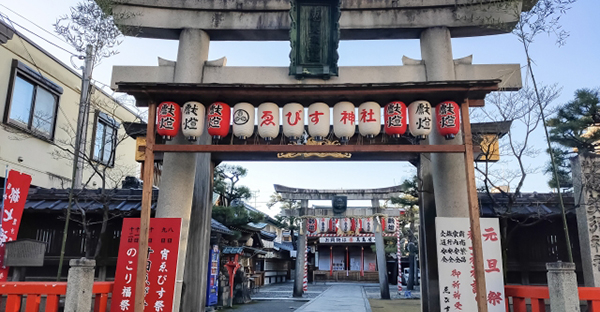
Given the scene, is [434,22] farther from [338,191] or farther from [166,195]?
[338,191]

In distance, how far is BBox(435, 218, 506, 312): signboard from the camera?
26.4ft

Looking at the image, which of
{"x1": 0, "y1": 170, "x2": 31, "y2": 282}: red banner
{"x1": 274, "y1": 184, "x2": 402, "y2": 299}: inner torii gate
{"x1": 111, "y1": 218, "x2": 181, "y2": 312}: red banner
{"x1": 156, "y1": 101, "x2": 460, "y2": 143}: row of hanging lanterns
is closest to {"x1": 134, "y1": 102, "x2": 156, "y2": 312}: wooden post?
{"x1": 156, "y1": 101, "x2": 460, "y2": 143}: row of hanging lanterns

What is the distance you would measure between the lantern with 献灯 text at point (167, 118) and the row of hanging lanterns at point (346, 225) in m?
18.8

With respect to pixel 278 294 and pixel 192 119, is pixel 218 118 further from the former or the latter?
pixel 278 294

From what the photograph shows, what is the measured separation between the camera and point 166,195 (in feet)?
29.1

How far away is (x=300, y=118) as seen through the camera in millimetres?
7734

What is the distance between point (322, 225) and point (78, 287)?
21.0 metres

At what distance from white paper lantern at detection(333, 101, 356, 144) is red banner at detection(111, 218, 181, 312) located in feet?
12.0

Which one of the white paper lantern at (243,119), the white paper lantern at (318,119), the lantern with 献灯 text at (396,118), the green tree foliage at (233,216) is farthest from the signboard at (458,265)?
the green tree foliage at (233,216)

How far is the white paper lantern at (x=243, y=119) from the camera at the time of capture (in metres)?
7.72

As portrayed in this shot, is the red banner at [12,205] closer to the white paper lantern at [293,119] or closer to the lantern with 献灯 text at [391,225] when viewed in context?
the white paper lantern at [293,119]

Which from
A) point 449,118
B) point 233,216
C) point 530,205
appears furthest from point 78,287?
point 233,216

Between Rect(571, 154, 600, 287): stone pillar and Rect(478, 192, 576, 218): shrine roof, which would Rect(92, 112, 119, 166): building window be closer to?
Rect(478, 192, 576, 218): shrine roof

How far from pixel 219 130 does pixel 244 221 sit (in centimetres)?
1185
